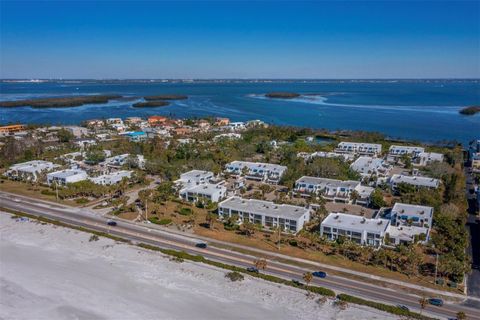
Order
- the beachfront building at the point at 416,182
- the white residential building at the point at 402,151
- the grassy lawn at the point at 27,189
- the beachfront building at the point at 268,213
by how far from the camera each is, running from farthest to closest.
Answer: the white residential building at the point at 402,151 < the beachfront building at the point at 416,182 < the grassy lawn at the point at 27,189 < the beachfront building at the point at 268,213

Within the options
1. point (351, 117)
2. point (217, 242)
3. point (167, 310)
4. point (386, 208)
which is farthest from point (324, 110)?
point (167, 310)

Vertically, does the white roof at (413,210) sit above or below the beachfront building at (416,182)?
below

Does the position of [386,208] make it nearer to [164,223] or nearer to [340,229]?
[340,229]

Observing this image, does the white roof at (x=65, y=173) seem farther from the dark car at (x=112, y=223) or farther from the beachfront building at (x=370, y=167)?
the beachfront building at (x=370, y=167)

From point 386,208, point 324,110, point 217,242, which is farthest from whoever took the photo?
point 324,110

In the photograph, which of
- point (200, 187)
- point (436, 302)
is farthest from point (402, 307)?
point (200, 187)

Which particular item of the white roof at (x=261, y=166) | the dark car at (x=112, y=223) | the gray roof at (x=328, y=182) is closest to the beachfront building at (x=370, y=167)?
the gray roof at (x=328, y=182)
